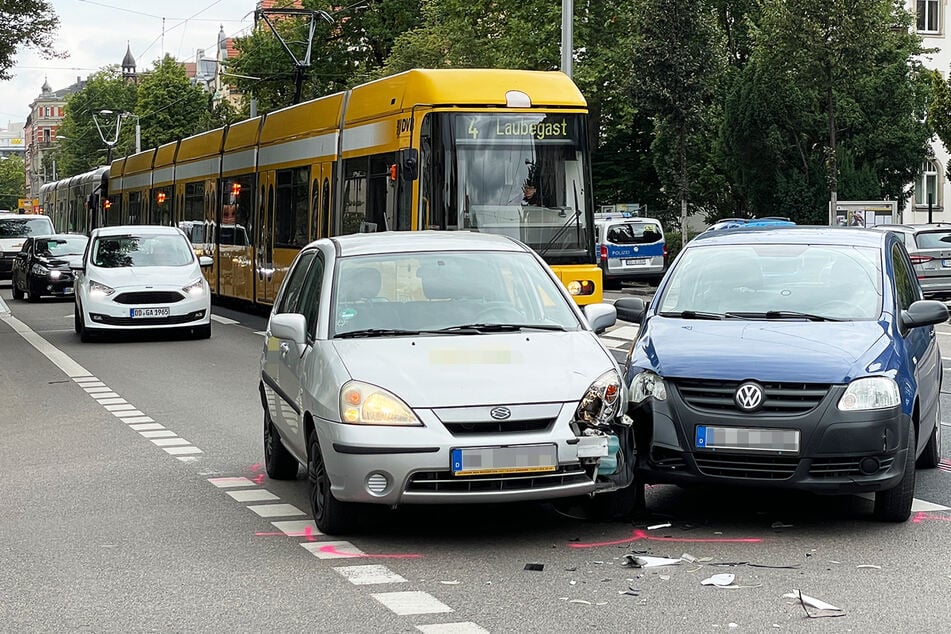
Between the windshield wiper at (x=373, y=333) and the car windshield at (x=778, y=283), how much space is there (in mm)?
1798

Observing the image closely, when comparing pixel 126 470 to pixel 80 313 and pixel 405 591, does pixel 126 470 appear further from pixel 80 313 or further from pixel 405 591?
pixel 80 313

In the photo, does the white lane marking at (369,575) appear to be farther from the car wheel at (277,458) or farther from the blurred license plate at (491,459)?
the car wheel at (277,458)

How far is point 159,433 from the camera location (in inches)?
478

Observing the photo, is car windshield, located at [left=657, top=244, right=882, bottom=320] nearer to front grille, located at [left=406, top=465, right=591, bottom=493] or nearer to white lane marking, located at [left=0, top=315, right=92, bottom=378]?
front grille, located at [left=406, top=465, right=591, bottom=493]

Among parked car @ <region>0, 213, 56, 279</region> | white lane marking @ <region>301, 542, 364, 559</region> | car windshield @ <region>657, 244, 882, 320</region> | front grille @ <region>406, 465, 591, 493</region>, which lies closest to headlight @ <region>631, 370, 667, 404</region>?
front grille @ <region>406, 465, 591, 493</region>

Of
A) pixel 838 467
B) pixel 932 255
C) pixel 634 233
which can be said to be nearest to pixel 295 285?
pixel 838 467

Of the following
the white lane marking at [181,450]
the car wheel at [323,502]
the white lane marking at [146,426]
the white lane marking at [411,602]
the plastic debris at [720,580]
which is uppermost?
the car wheel at [323,502]

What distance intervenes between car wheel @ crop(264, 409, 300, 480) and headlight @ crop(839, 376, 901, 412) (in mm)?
3482

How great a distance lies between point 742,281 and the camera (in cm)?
920

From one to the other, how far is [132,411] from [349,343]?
6.30 m

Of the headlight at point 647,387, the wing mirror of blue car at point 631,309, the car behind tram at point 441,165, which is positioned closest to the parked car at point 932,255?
the car behind tram at point 441,165

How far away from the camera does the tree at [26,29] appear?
2950cm

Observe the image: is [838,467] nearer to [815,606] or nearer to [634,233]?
[815,606]

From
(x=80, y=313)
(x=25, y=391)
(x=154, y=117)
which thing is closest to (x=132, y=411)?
(x=25, y=391)
